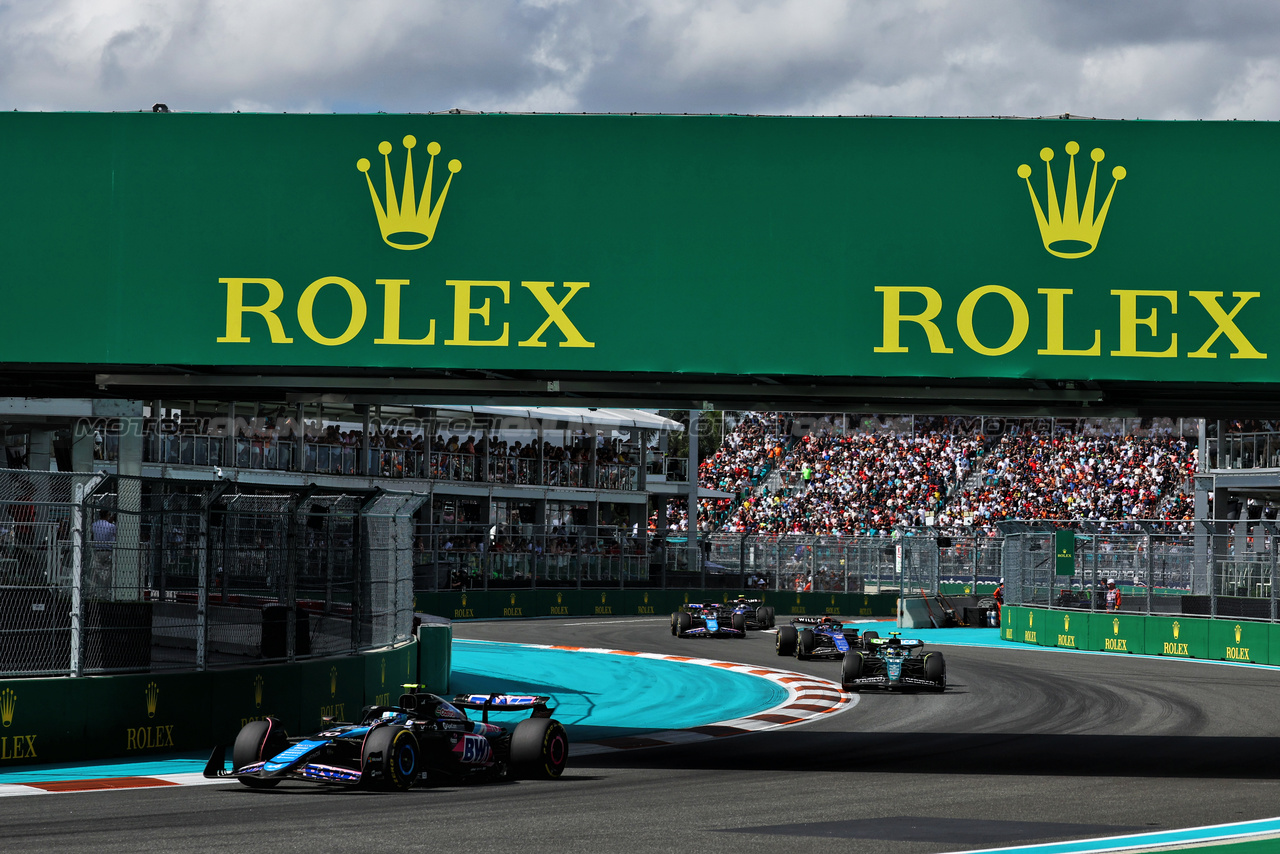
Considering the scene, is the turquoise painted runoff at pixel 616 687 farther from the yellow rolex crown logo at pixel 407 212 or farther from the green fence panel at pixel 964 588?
the green fence panel at pixel 964 588

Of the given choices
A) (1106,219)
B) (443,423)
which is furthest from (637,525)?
(1106,219)

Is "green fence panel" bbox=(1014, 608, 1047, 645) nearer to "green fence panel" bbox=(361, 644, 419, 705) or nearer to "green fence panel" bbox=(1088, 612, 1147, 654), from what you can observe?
"green fence panel" bbox=(1088, 612, 1147, 654)

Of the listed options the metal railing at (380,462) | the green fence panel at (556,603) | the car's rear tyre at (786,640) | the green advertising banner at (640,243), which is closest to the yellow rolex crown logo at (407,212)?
the green advertising banner at (640,243)

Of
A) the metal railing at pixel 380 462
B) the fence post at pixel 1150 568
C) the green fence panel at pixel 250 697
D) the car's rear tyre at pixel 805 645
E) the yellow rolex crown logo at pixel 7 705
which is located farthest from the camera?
the metal railing at pixel 380 462

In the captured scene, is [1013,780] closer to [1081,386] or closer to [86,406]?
[1081,386]

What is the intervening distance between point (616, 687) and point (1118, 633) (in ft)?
42.9

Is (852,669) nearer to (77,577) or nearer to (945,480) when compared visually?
(77,577)

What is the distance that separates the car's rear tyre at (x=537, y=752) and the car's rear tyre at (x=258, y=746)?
72.9 inches

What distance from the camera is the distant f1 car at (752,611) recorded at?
101ft

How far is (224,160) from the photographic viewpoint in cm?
1202

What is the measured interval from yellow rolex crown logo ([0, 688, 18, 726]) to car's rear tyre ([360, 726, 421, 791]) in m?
3.19

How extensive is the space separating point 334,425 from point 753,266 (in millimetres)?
34211

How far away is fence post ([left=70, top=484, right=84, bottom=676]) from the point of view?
12.2 m

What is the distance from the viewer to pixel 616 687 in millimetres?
20484
